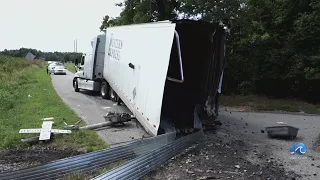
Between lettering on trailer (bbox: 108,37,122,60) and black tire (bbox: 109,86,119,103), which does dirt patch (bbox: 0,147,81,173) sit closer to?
lettering on trailer (bbox: 108,37,122,60)

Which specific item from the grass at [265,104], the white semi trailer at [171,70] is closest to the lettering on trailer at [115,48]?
the white semi trailer at [171,70]

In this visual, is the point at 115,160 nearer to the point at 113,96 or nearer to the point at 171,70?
the point at 171,70

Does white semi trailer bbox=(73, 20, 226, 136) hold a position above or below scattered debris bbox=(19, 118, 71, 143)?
above

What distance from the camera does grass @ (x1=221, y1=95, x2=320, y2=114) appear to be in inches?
677

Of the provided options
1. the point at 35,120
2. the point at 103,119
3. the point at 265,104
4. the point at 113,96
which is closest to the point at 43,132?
the point at 35,120

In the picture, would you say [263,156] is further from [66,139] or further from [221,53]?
[66,139]

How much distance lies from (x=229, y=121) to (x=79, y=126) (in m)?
5.62

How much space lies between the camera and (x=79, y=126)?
33.5ft

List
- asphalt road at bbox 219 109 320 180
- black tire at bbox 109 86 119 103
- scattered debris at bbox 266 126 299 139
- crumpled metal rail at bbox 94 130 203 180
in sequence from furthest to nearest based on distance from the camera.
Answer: black tire at bbox 109 86 119 103 → scattered debris at bbox 266 126 299 139 → asphalt road at bbox 219 109 320 180 → crumpled metal rail at bbox 94 130 203 180

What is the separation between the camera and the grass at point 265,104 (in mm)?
17198

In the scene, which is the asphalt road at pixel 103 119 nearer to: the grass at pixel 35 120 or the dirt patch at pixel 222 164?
the grass at pixel 35 120

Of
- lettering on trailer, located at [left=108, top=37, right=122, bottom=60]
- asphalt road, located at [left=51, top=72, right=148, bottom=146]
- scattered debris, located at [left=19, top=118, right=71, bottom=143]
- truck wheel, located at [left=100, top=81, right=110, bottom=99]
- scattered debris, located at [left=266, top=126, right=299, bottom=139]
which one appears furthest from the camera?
truck wheel, located at [left=100, top=81, right=110, bottom=99]

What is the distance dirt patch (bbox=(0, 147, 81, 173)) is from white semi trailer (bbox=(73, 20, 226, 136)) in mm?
2316

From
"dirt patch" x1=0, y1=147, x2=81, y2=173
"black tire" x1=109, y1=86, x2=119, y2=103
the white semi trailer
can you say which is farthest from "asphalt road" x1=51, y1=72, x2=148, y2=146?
"dirt patch" x1=0, y1=147, x2=81, y2=173
